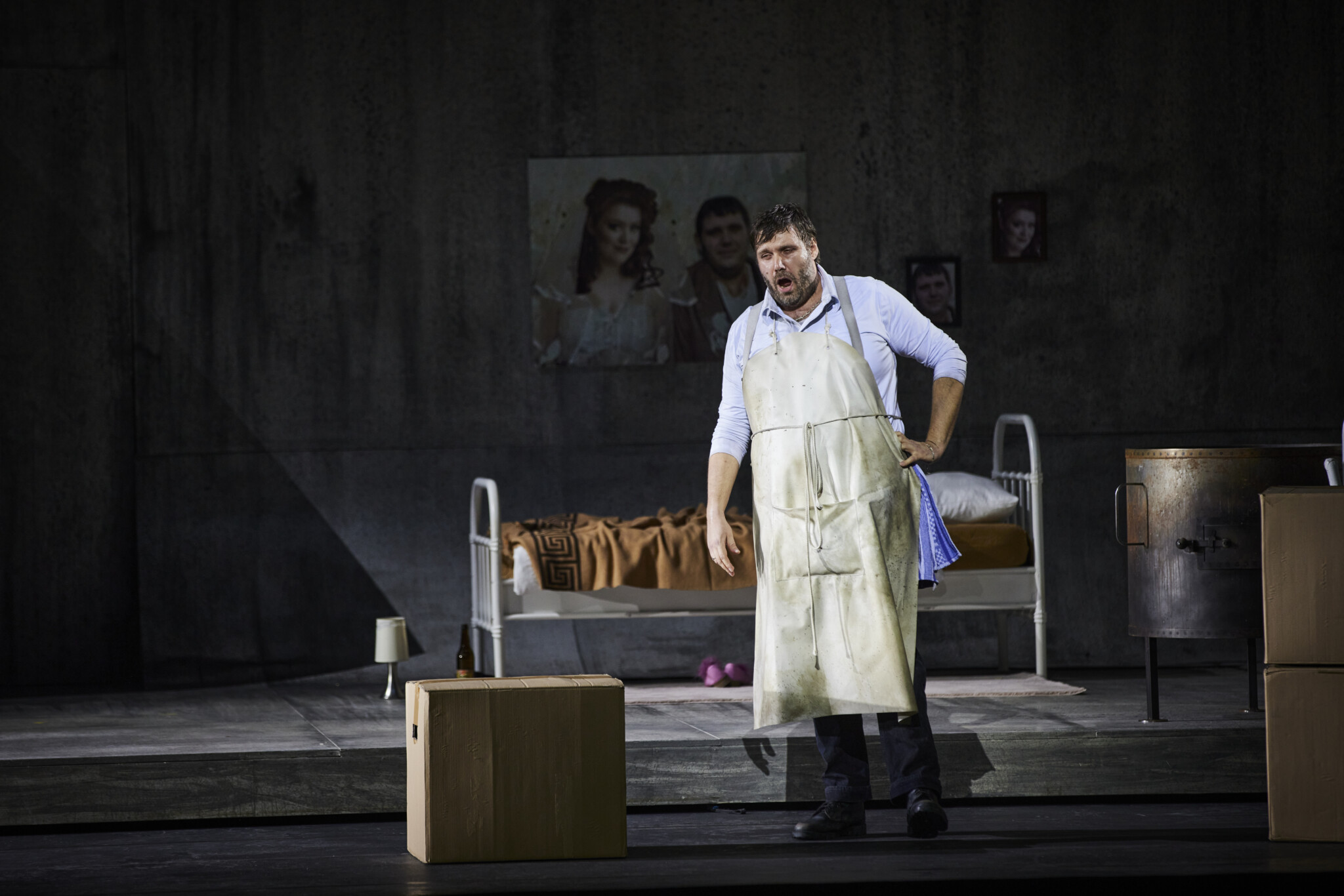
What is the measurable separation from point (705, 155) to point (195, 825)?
3.37 m

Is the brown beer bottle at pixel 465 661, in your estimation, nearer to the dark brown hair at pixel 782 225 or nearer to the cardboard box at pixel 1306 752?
the dark brown hair at pixel 782 225

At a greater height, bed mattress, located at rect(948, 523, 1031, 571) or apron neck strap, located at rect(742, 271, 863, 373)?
apron neck strap, located at rect(742, 271, 863, 373)

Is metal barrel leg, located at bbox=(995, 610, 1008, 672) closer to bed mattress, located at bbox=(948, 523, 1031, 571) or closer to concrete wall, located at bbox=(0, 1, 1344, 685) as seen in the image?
concrete wall, located at bbox=(0, 1, 1344, 685)

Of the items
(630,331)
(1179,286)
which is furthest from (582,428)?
(1179,286)

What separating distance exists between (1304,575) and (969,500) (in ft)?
6.41

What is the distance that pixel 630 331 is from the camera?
21.1ft

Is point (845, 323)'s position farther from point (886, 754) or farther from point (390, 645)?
point (390, 645)

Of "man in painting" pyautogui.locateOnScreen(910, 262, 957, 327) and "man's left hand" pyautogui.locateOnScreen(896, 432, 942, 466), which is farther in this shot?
"man in painting" pyautogui.locateOnScreen(910, 262, 957, 327)

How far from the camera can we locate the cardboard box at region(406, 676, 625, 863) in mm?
3568

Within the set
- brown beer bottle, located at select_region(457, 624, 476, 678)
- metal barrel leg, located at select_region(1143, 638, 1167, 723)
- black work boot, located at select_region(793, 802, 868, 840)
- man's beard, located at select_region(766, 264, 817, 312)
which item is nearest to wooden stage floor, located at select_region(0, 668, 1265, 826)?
metal barrel leg, located at select_region(1143, 638, 1167, 723)

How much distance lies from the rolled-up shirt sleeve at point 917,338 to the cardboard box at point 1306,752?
39.7 inches

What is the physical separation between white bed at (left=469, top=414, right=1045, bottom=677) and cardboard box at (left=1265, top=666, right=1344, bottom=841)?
1.76 meters

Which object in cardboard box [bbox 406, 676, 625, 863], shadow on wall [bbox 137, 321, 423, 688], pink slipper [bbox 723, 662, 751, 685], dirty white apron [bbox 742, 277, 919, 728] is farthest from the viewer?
shadow on wall [bbox 137, 321, 423, 688]

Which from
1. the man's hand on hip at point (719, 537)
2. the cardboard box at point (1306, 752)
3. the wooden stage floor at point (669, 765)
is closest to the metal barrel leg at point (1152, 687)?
the wooden stage floor at point (669, 765)
